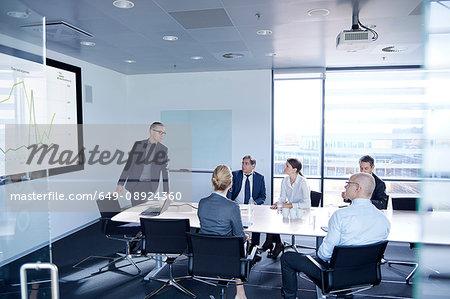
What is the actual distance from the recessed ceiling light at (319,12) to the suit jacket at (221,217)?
7.01 ft

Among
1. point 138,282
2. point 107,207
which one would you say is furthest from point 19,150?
point 138,282

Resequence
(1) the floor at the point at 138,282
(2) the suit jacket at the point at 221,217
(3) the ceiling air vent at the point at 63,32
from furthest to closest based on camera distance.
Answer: (3) the ceiling air vent at the point at 63,32 → (1) the floor at the point at 138,282 → (2) the suit jacket at the point at 221,217

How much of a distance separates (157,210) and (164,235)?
2.82 ft

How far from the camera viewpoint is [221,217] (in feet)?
9.18

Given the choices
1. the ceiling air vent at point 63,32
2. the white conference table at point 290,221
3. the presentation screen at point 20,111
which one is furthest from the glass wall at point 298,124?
the presentation screen at point 20,111

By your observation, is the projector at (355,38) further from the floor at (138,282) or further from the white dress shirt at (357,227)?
the floor at (138,282)

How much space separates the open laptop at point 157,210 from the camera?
12.6 ft

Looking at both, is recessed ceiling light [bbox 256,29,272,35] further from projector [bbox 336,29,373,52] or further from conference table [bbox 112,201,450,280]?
conference table [bbox 112,201,450,280]

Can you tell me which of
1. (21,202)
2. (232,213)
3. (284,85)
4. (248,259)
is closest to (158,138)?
(21,202)

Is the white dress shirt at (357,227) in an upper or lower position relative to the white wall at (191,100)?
lower

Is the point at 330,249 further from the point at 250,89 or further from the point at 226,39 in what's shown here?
the point at 250,89

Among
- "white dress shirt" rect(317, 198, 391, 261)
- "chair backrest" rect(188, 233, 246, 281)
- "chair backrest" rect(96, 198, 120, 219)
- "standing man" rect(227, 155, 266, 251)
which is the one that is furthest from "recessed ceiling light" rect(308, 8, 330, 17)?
"chair backrest" rect(96, 198, 120, 219)

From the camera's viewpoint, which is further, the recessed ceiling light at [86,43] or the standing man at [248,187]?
the standing man at [248,187]

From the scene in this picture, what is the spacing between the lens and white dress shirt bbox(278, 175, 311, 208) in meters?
4.19
